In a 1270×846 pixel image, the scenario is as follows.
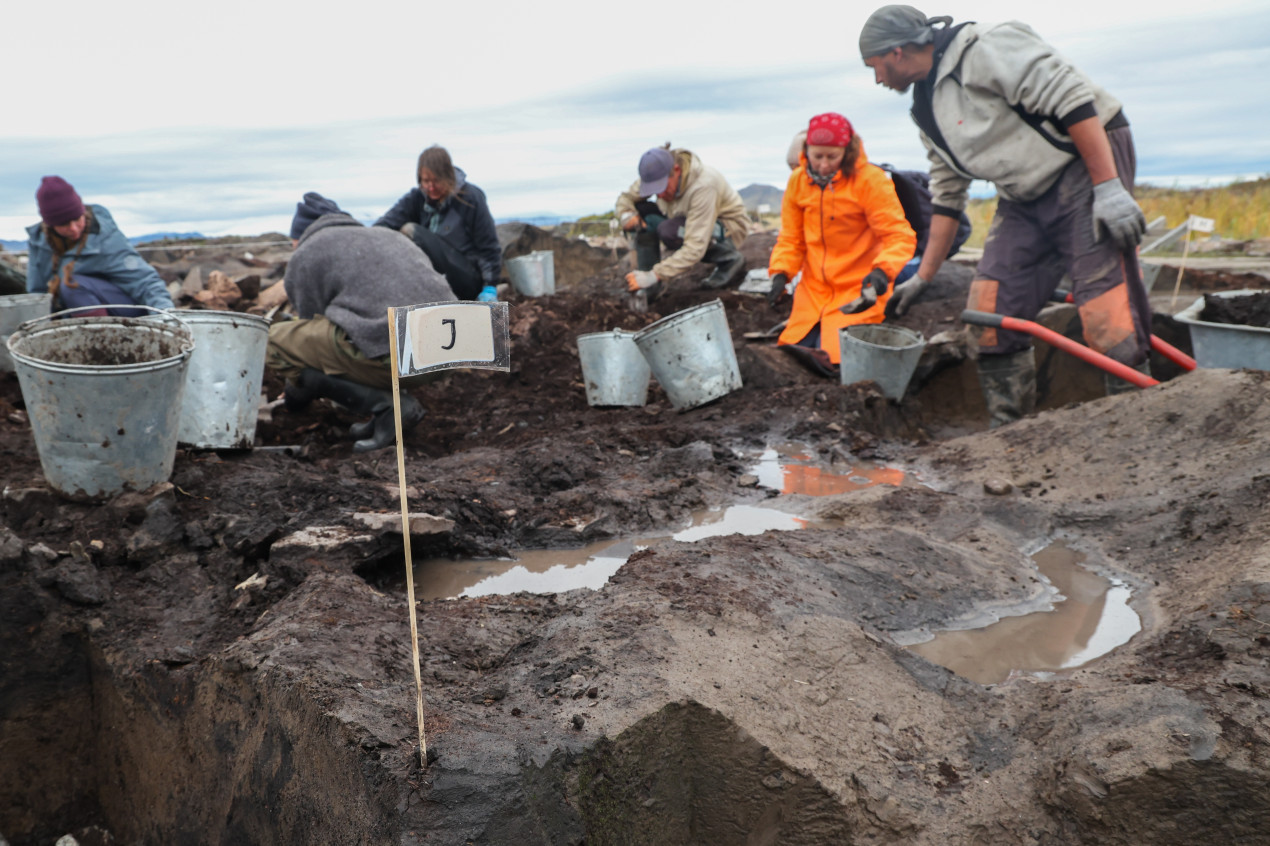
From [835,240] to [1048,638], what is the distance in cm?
386

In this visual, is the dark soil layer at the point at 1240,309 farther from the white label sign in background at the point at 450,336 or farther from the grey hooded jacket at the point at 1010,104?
the white label sign in background at the point at 450,336

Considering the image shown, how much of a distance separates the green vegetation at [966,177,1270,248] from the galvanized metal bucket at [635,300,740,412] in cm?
678

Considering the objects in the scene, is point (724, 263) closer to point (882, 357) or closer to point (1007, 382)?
point (882, 357)

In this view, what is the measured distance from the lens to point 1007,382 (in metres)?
4.93

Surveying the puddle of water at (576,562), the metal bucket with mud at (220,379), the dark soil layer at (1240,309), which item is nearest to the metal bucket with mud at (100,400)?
the metal bucket with mud at (220,379)

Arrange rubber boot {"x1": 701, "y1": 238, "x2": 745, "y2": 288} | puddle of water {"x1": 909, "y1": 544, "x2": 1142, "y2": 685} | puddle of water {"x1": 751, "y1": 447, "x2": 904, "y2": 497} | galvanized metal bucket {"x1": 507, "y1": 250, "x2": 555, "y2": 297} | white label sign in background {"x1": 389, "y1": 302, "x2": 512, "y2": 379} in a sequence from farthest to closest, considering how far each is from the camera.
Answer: galvanized metal bucket {"x1": 507, "y1": 250, "x2": 555, "y2": 297} → rubber boot {"x1": 701, "y1": 238, "x2": 745, "y2": 288} → puddle of water {"x1": 751, "y1": 447, "x2": 904, "y2": 497} → puddle of water {"x1": 909, "y1": 544, "x2": 1142, "y2": 685} → white label sign in background {"x1": 389, "y1": 302, "x2": 512, "y2": 379}

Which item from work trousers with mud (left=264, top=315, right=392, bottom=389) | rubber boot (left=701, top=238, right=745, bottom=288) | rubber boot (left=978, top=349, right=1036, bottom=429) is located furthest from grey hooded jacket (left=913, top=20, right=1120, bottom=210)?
rubber boot (left=701, top=238, right=745, bottom=288)

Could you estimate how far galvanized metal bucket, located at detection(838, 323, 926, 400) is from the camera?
198 inches

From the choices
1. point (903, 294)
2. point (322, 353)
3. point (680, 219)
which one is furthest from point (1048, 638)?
point (680, 219)

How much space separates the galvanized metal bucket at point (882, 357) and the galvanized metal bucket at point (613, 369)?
50.9 inches

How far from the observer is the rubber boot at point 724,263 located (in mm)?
8797

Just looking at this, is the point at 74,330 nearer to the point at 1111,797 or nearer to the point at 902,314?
the point at 1111,797

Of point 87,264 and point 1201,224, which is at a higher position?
point 87,264

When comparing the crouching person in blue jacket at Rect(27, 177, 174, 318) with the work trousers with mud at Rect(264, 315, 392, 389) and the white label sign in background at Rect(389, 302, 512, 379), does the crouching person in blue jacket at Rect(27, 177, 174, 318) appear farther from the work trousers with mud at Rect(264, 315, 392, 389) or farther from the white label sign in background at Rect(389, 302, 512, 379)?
the white label sign in background at Rect(389, 302, 512, 379)
